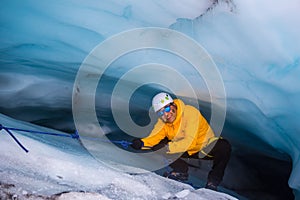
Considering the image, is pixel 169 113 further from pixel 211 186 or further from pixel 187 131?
pixel 211 186

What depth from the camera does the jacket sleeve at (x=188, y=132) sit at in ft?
7.41

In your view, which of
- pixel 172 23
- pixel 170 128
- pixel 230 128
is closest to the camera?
pixel 172 23

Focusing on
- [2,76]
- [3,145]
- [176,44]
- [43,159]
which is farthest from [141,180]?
[2,76]

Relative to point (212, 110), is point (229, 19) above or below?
above

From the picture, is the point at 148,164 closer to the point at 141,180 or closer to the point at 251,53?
the point at 141,180

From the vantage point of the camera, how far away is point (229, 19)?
78.7 inches

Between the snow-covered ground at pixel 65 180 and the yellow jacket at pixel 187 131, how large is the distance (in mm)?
522

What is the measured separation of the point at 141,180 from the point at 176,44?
1.05 metres

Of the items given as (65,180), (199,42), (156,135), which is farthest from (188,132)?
(65,180)

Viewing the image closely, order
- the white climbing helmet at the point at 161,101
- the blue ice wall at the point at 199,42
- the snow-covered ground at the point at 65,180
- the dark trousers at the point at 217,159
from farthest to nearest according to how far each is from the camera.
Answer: the dark trousers at the point at 217,159, the white climbing helmet at the point at 161,101, the blue ice wall at the point at 199,42, the snow-covered ground at the point at 65,180

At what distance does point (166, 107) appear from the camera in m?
2.26

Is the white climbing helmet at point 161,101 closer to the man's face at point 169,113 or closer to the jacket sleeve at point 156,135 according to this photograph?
the man's face at point 169,113

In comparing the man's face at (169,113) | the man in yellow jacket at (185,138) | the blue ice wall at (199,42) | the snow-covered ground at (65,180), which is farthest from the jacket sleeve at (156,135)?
the snow-covered ground at (65,180)

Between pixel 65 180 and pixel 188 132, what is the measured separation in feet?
3.50
